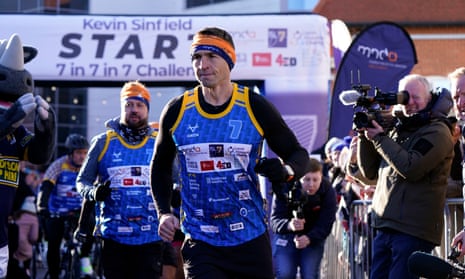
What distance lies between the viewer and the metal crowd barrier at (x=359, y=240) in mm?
7688

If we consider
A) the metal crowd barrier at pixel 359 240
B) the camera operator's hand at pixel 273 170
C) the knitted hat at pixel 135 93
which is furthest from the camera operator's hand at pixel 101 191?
the camera operator's hand at pixel 273 170

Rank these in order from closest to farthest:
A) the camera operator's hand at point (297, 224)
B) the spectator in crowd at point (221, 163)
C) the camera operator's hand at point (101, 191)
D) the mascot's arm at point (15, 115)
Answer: the spectator in crowd at point (221, 163) < the mascot's arm at point (15, 115) < the camera operator's hand at point (101, 191) < the camera operator's hand at point (297, 224)

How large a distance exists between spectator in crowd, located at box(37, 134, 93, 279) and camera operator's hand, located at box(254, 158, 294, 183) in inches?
313

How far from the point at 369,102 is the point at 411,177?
2.41ft

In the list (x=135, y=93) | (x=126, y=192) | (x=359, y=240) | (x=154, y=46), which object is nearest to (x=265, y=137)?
(x=126, y=192)

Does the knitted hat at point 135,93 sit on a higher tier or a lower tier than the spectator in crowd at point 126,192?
higher

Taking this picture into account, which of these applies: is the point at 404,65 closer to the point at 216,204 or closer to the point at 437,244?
the point at 437,244

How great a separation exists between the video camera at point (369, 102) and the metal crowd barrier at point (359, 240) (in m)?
1.24

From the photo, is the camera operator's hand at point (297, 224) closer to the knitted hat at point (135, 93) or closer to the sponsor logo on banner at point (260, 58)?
the knitted hat at point (135, 93)

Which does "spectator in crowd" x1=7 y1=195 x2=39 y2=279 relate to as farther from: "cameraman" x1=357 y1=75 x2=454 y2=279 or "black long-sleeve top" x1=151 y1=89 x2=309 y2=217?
"black long-sleeve top" x1=151 y1=89 x2=309 y2=217

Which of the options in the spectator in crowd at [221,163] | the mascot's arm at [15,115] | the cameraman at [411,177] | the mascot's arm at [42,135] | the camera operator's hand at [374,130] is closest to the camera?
the spectator in crowd at [221,163]

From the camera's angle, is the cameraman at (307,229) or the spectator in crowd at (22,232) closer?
the cameraman at (307,229)

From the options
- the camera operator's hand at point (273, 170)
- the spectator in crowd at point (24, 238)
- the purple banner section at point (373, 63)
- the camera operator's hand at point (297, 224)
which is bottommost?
the spectator in crowd at point (24, 238)

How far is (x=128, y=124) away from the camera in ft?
27.1
